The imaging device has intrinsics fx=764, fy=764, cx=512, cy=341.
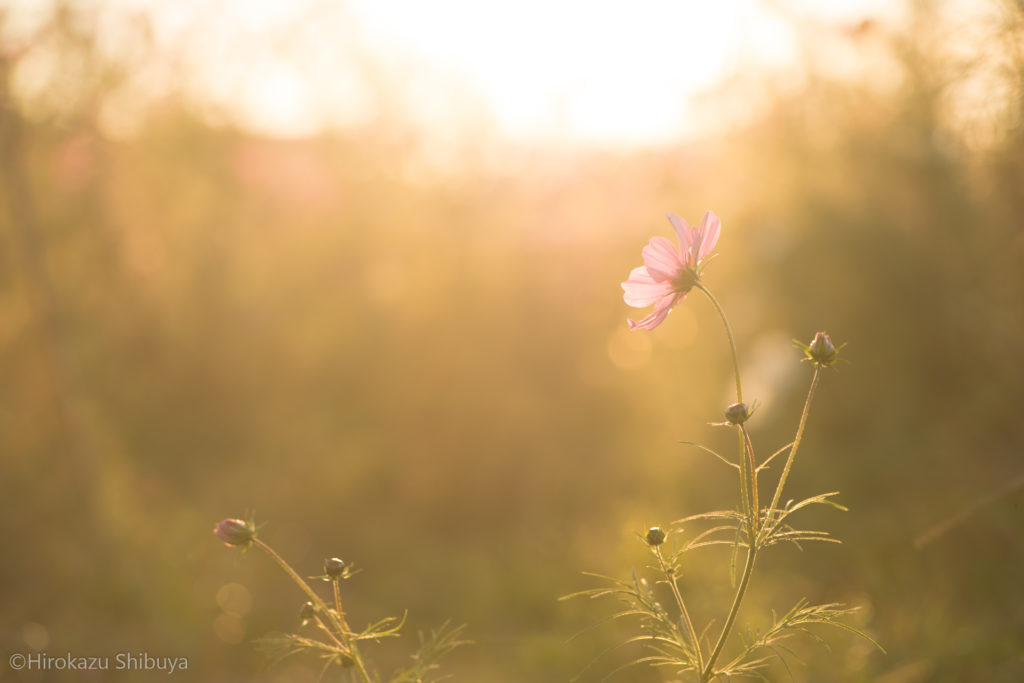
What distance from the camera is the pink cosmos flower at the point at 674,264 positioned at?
2.36ft

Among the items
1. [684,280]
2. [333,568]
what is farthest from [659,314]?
[333,568]

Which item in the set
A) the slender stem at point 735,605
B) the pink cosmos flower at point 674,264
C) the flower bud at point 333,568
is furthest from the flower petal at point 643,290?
the flower bud at point 333,568

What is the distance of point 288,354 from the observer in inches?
147

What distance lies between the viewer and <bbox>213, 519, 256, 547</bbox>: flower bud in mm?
722

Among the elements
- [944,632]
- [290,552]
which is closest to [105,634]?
[290,552]

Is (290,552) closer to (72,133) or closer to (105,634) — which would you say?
(105,634)

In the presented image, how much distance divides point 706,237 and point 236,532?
20.6 inches

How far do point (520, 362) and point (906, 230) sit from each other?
66.6 inches

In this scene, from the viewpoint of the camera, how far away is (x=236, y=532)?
0.72 m

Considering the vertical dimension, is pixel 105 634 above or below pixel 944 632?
below

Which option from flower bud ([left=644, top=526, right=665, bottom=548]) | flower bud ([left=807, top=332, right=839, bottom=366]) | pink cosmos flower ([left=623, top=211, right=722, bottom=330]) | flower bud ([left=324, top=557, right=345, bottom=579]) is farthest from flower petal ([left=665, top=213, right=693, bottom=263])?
flower bud ([left=324, top=557, right=345, bottom=579])

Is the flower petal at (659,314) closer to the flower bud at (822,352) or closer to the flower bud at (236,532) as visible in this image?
the flower bud at (822,352)

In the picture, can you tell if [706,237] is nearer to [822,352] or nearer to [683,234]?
[683,234]

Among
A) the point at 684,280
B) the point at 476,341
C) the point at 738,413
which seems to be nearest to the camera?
the point at 738,413
